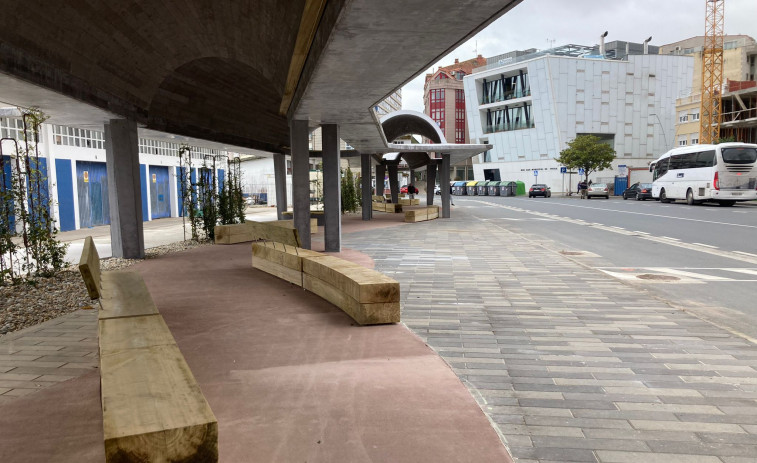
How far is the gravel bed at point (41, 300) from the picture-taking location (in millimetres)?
6246

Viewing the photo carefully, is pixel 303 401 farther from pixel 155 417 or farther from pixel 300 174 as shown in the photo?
pixel 300 174

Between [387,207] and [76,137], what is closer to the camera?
[76,137]

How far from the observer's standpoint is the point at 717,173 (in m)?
27.9

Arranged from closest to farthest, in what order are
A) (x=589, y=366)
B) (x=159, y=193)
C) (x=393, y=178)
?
(x=589, y=366) < (x=159, y=193) < (x=393, y=178)

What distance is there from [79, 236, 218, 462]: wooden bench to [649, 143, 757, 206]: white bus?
32.1 metres

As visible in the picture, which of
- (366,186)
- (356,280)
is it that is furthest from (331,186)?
(366,186)

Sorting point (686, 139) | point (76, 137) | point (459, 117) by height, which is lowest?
point (76, 137)

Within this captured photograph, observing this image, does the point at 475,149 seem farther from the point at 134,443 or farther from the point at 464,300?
the point at 134,443

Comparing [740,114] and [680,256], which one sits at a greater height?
[740,114]

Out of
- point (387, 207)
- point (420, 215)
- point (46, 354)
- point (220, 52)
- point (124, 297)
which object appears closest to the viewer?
point (46, 354)

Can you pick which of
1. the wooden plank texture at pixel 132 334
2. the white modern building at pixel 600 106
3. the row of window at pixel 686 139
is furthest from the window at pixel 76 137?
the row of window at pixel 686 139

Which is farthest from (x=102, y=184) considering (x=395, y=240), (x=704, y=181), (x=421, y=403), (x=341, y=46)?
(x=704, y=181)

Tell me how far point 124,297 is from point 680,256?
1076cm

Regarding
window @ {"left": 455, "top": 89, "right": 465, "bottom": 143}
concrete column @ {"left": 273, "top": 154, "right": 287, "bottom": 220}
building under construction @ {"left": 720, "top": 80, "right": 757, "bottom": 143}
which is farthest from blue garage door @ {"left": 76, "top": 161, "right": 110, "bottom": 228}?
window @ {"left": 455, "top": 89, "right": 465, "bottom": 143}
